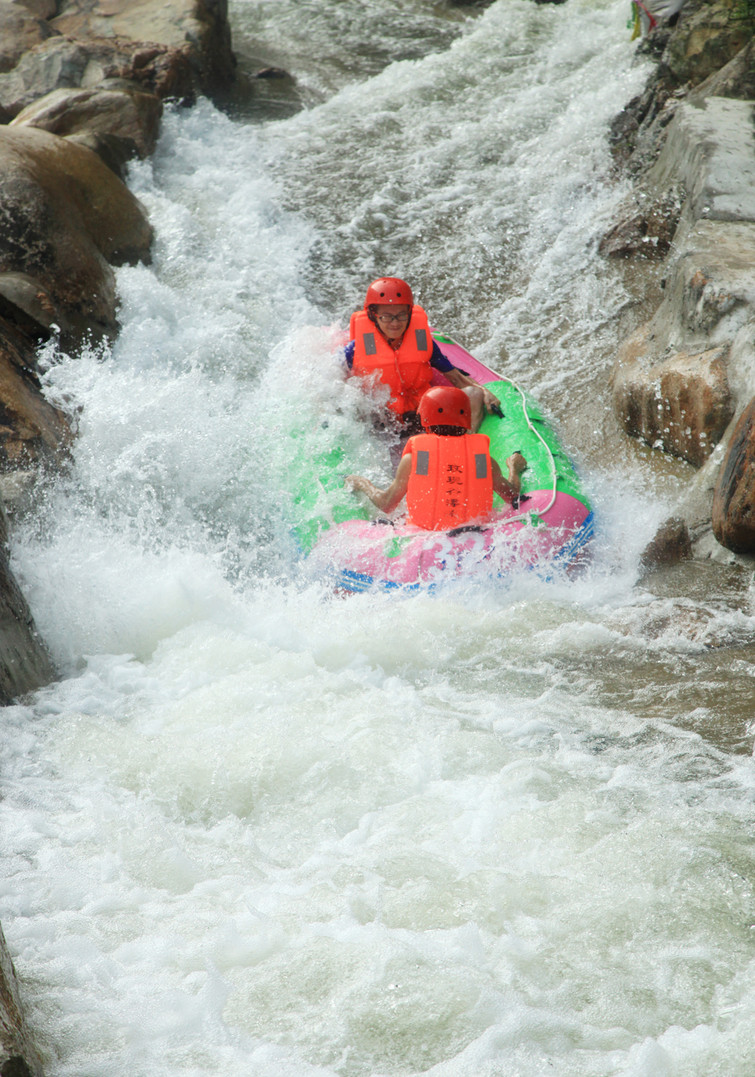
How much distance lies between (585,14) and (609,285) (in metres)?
6.65

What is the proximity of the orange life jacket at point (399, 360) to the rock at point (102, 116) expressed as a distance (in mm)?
4225

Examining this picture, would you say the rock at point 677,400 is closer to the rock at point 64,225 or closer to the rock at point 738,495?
the rock at point 738,495

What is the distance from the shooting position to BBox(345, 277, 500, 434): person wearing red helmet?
18.3 ft

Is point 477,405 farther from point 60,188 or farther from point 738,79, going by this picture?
point 738,79

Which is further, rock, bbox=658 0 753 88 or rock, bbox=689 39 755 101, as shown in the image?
rock, bbox=658 0 753 88

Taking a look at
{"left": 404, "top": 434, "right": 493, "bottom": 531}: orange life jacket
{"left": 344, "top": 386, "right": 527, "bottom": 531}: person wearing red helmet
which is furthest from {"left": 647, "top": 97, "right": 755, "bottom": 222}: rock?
{"left": 404, "top": 434, "right": 493, "bottom": 531}: orange life jacket

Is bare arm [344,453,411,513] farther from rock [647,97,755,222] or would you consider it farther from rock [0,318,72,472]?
rock [647,97,755,222]

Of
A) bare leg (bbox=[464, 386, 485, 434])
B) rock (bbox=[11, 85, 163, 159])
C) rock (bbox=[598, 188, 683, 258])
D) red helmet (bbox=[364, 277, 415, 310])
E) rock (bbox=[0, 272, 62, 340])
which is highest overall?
rock (bbox=[11, 85, 163, 159])

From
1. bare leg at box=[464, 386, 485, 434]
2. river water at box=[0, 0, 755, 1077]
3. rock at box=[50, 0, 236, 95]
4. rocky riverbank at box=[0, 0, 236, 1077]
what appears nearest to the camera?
river water at box=[0, 0, 755, 1077]

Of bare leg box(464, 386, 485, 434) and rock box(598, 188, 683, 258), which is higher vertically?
rock box(598, 188, 683, 258)

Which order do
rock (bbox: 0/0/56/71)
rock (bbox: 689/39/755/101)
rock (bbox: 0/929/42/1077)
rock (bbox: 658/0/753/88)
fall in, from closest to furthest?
1. rock (bbox: 0/929/42/1077)
2. rock (bbox: 689/39/755/101)
3. rock (bbox: 658/0/753/88)
4. rock (bbox: 0/0/56/71)

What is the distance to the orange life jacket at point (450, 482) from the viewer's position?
447 cm

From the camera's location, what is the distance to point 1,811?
2836mm

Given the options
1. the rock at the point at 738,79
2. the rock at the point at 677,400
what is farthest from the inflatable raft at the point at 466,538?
the rock at the point at 738,79
